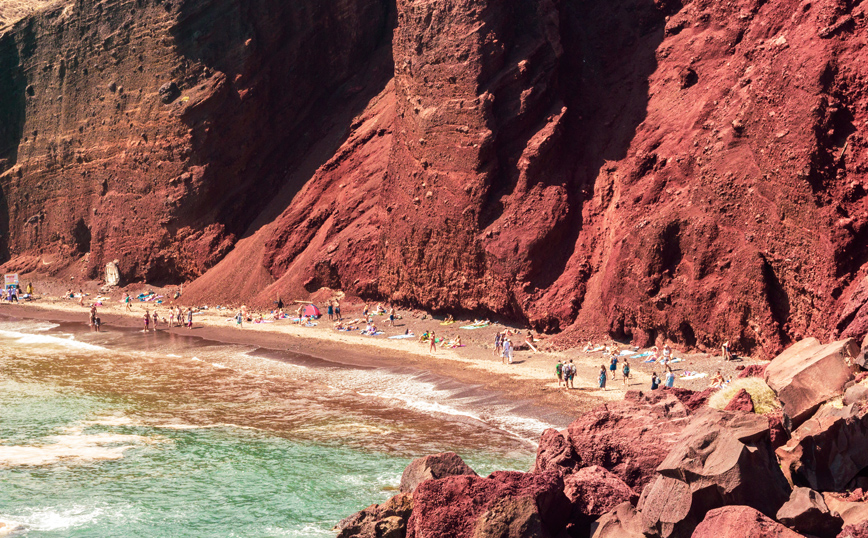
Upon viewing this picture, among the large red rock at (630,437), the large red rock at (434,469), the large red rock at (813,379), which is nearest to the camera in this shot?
the large red rock at (630,437)

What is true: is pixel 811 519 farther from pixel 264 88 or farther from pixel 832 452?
pixel 264 88

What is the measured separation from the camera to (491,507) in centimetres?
1257

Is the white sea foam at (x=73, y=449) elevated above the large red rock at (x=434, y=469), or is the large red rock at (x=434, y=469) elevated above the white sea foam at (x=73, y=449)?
the large red rock at (x=434, y=469)

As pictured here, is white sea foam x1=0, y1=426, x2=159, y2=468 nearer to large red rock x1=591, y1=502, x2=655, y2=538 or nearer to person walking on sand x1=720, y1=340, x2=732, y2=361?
large red rock x1=591, y1=502, x2=655, y2=538

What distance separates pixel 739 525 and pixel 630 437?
4.48m

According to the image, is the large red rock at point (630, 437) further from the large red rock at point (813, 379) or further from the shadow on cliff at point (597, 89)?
the shadow on cliff at point (597, 89)

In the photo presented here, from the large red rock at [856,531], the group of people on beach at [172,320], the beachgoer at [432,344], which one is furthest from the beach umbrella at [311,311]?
the large red rock at [856,531]

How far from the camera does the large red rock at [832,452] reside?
12539 mm

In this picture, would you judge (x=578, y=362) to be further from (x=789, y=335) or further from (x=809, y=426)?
(x=809, y=426)

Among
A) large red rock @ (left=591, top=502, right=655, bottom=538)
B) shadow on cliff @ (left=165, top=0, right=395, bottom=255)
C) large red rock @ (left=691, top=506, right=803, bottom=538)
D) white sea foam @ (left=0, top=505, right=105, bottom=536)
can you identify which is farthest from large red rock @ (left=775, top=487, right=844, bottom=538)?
shadow on cliff @ (left=165, top=0, right=395, bottom=255)

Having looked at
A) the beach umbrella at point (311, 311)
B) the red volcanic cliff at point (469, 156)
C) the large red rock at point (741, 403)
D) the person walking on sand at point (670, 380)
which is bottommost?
the person walking on sand at point (670, 380)

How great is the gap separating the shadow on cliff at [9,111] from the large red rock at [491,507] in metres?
65.0

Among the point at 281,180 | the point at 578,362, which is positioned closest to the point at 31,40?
the point at 281,180

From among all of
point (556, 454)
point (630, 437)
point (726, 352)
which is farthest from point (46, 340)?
point (630, 437)
